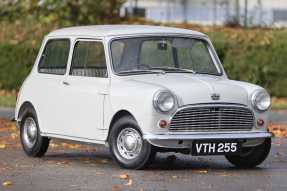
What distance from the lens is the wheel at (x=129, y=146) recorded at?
1305 centimetres

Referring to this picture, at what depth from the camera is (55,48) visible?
597 inches

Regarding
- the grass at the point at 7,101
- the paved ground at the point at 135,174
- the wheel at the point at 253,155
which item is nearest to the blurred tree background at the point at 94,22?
the grass at the point at 7,101

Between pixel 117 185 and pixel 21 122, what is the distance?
3.64 m

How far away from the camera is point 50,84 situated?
1483 cm

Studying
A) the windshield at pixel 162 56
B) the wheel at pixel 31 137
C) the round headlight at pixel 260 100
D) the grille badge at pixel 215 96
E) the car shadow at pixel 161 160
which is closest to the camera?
the grille badge at pixel 215 96

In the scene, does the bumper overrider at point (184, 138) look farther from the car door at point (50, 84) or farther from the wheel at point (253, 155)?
the car door at point (50, 84)

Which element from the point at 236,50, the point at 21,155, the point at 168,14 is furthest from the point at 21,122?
the point at 168,14

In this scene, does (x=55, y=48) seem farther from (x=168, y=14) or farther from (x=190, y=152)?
(x=168, y=14)

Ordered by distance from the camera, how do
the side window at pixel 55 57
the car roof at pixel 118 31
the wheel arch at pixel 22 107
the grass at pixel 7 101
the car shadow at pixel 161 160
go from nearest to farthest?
the car shadow at pixel 161 160
the car roof at pixel 118 31
the side window at pixel 55 57
the wheel arch at pixel 22 107
the grass at pixel 7 101

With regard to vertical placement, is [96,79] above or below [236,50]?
above

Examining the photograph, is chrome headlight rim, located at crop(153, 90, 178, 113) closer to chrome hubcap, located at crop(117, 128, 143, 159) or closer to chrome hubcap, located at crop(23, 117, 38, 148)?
chrome hubcap, located at crop(117, 128, 143, 159)

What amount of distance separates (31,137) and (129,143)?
2.26 m

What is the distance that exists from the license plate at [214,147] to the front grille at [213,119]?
6.7 inches

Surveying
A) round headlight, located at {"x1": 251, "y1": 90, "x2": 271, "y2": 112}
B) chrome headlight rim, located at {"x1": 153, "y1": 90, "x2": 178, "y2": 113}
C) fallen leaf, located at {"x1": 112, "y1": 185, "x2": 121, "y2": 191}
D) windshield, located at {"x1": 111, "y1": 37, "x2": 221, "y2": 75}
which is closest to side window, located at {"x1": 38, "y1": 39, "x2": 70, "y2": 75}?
windshield, located at {"x1": 111, "y1": 37, "x2": 221, "y2": 75}
